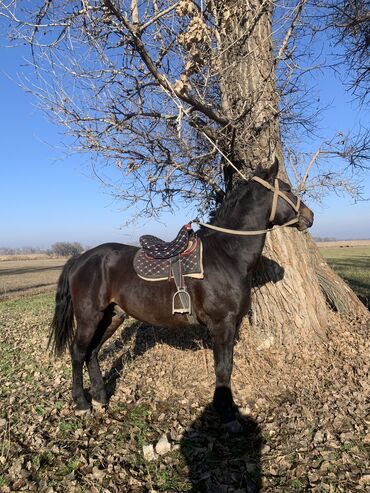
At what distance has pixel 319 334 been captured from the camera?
5914 mm

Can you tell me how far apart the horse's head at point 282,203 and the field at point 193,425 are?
90.5 inches

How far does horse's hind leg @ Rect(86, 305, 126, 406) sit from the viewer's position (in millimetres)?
5062

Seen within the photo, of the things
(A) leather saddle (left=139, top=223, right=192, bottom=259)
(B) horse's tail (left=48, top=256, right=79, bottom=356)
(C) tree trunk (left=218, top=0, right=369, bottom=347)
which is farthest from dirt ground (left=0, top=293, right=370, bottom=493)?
(A) leather saddle (left=139, top=223, right=192, bottom=259)

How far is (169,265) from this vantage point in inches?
181

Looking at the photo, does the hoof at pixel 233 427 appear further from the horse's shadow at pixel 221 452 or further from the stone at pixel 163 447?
the stone at pixel 163 447

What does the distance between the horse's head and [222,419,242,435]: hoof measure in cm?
249

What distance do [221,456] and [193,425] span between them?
0.69 meters

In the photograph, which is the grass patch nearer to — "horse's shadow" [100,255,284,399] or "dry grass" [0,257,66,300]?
"horse's shadow" [100,255,284,399]

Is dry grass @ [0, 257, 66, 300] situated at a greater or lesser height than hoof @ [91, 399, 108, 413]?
lesser

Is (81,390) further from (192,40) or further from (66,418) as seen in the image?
(192,40)

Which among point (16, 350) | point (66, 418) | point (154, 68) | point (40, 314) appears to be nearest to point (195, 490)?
point (66, 418)

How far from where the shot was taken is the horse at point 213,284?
4.44 m

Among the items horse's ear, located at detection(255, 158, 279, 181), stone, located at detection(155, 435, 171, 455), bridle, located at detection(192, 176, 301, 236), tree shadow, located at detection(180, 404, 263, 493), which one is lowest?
tree shadow, located at detection(180, 404, 263, 493)

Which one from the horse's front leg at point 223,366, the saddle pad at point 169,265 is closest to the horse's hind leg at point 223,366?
the horse's front leg at point 223,366
